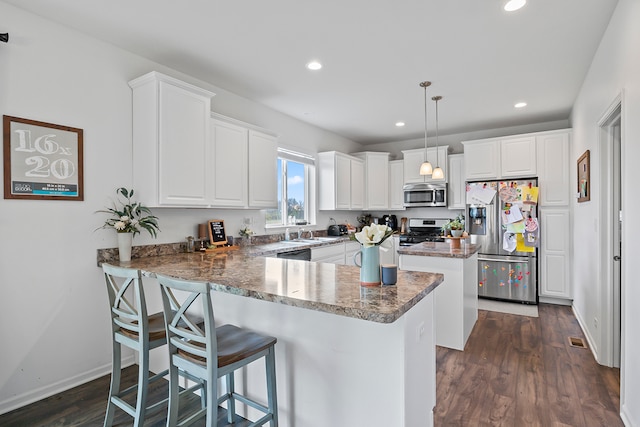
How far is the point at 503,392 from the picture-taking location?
2.39 m

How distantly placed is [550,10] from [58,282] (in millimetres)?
3954

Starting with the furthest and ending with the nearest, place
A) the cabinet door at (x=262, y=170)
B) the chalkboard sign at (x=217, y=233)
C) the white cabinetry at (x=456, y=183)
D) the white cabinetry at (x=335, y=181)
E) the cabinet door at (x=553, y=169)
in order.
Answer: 1. the white cabinetry at (x=456, y=183)
2. the white cabinetry at (x=335, y=181)
3. the cabinet door at (x=553, y=169)
4. the cabinet door at (x=262, y=170)
5. the chalkboard sign at (x=217, y=233)

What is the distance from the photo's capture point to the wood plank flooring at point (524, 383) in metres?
2.10

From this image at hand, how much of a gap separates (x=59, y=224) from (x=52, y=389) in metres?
1.17

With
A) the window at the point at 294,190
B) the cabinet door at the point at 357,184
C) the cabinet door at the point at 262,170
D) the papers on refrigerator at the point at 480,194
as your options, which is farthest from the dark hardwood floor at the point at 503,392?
the cabinet door at the point at 357,184

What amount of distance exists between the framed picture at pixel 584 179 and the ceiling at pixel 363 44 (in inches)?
33.4

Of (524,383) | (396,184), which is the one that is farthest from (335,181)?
(524,383)

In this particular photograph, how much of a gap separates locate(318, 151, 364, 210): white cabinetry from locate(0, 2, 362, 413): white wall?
287 centimetres

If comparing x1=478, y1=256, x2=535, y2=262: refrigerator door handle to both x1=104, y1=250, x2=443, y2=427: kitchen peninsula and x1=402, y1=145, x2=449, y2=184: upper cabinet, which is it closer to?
x1=402, y1=145, x2=449, y2=184: upper cabinet

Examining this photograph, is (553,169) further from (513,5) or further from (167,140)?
(167,140)

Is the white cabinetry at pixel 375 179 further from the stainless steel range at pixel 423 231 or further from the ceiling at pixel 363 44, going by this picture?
the ceiling at pixel 363 44

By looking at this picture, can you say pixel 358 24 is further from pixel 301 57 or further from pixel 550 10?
pixel 550 10

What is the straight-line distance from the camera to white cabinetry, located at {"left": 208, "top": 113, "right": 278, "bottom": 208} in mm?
3295

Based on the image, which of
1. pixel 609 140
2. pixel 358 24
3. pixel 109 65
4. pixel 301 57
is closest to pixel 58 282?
pixel 109 65
